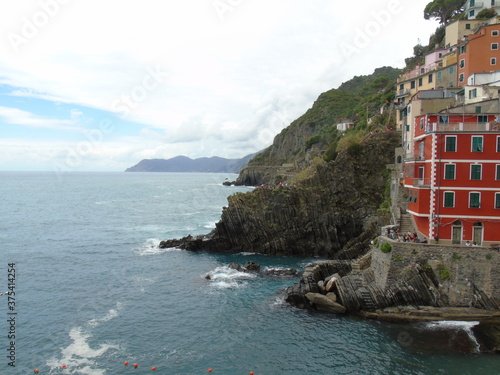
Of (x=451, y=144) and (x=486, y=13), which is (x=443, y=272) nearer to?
(x=451, y=144)

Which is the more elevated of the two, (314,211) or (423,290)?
(314,211)

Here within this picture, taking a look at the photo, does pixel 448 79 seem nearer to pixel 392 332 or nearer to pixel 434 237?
pixel 434 237

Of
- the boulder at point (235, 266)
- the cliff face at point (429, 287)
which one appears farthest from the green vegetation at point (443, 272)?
the boulder at point (235, 266)

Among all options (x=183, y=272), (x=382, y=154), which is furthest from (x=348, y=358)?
(x=382, y=154)

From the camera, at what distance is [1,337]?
99.6 feet

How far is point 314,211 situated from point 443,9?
2376 inches

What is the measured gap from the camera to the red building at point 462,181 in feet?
110

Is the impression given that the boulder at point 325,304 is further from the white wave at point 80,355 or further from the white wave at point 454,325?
the white wave at point 80,355

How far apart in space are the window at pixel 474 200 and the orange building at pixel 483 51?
23.9 metres

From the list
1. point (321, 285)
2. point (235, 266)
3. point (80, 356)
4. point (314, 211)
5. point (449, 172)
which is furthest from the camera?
point (314, 211)

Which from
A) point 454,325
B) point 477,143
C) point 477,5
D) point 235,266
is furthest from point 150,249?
point 477,5

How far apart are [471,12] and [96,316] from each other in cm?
7810

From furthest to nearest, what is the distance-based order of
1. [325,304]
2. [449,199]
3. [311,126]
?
[311,126] < [449,199] < [325,304]

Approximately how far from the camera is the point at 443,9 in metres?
84.1
